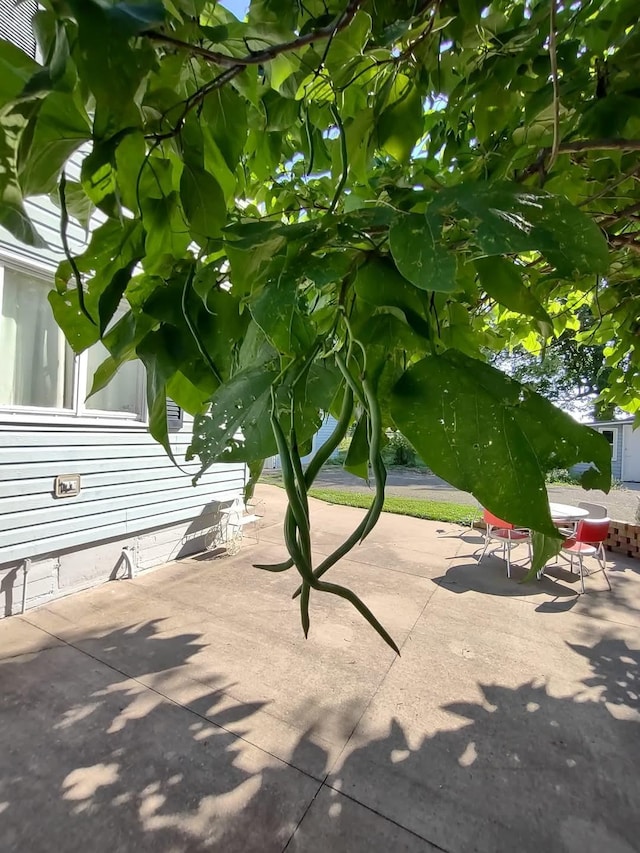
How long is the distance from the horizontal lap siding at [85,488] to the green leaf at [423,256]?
117 inches

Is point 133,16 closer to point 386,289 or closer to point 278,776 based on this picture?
point 386,289

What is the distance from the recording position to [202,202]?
590 millimetres

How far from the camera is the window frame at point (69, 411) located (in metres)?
3.54

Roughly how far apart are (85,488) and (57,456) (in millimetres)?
425

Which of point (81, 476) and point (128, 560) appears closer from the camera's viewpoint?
point (81, 476)

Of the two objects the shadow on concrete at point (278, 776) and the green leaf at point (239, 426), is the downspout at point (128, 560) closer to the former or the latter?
the shadow on concrete at point (278, 776)

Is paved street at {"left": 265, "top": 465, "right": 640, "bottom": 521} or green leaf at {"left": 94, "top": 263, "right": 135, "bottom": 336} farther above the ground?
green leaf at {"left": 94, "top": 263, "right": 135, "bottom": 336}

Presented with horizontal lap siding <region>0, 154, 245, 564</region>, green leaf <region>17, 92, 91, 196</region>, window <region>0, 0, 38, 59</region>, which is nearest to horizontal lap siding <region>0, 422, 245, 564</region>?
horizontal lap siding <region>0, 154, 245, 564</region>

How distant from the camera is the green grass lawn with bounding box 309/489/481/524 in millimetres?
8992

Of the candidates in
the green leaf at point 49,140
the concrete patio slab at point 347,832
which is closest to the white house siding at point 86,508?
the concrete patio slab at point 347,832

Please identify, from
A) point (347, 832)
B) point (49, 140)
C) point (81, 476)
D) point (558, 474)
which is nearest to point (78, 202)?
point (49, 140)

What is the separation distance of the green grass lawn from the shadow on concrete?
6008 mm

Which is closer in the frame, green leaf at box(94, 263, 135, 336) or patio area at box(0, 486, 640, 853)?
green leaf at box(94, 263, 135, 336)

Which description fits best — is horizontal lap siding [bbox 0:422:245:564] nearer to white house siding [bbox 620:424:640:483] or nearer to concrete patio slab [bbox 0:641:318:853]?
concrete patio slab [bbox 0:641:318:853]
